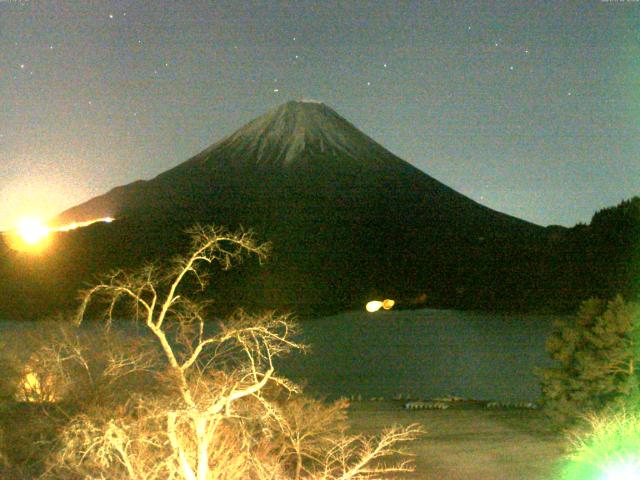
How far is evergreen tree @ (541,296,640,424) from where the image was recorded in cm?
1299

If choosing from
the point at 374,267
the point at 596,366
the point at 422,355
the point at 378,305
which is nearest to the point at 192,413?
the point at 596,366

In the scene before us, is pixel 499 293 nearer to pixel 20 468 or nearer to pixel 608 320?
pixel 608 320

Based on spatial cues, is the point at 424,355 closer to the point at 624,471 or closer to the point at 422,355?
the point at 422,355

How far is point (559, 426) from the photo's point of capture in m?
13.5

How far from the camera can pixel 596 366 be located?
1324cm

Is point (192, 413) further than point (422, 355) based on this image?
No

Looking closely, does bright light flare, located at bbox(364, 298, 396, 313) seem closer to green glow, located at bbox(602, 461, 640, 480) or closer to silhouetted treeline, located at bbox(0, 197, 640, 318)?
silhouetted treeline, located at bbox(0, 197, 640, 318)

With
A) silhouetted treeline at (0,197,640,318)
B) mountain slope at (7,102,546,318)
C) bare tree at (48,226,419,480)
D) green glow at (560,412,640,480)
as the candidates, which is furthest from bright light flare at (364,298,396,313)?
bare tree at (48,226,419,480)

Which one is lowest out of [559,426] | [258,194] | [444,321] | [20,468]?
[444,321]

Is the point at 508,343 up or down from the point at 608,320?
down

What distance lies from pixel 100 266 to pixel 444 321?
27.5 meters

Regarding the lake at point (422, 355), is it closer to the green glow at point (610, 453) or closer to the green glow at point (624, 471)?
the green glow at point (610, 453)

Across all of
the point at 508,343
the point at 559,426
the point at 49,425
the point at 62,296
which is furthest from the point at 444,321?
the point at 49,425

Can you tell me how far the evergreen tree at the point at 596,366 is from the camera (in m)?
13.0
